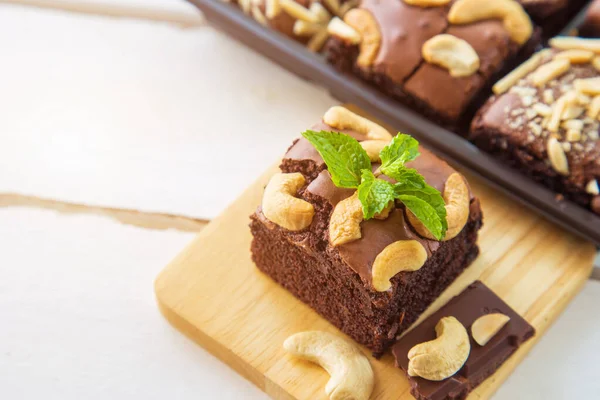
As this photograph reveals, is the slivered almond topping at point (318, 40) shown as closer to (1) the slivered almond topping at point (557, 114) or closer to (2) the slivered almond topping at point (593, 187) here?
(1) the slivered almond topping at point (557, 114)

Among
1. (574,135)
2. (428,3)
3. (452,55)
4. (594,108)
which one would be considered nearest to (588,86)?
(594,108)

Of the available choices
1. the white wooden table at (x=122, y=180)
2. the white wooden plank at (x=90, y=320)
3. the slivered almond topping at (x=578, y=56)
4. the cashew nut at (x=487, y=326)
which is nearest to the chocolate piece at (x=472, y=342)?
the cashew nut at (x=487, y=326)

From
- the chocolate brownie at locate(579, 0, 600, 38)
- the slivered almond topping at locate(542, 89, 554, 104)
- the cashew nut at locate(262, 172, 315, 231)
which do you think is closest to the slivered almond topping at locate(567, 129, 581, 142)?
the slivered almond topping at locate(542, 89, 554, 104)

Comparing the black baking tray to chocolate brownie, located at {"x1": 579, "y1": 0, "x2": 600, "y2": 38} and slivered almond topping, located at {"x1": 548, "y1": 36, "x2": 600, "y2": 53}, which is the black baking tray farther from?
chocolate brownie, located at {"x1": 579, "y1": 0, "x2": 600, "y2": 38}

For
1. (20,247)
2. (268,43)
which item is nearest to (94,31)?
(268,43)

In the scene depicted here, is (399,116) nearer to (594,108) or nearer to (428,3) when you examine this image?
(428,3)

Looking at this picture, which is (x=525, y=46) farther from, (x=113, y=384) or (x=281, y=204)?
(x=113, y=384)

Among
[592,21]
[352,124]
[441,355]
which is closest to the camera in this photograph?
[441,355]
